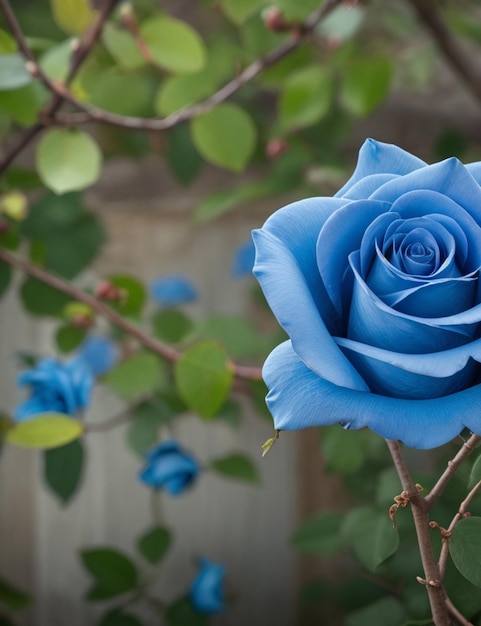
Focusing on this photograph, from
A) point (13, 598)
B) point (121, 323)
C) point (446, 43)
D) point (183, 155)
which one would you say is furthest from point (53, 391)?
point (446, 43)

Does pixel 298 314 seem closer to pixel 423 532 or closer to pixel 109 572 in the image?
pixel 423 532

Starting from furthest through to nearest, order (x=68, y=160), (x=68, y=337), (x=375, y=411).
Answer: (x=68, y=337)
(x=68, y=160)
(x=375, y=411)

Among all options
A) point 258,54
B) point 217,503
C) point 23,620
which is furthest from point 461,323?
point 23,620

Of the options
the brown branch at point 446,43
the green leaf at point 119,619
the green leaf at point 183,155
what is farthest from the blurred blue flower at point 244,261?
the green leaf at point 119,619

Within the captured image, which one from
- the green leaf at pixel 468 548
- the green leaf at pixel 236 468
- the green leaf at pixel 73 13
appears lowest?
the green leaf at pixel 236 468

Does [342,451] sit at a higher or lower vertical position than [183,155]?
lower

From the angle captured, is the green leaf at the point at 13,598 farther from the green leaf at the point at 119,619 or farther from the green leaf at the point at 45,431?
the green leaf at the point at 45,431
